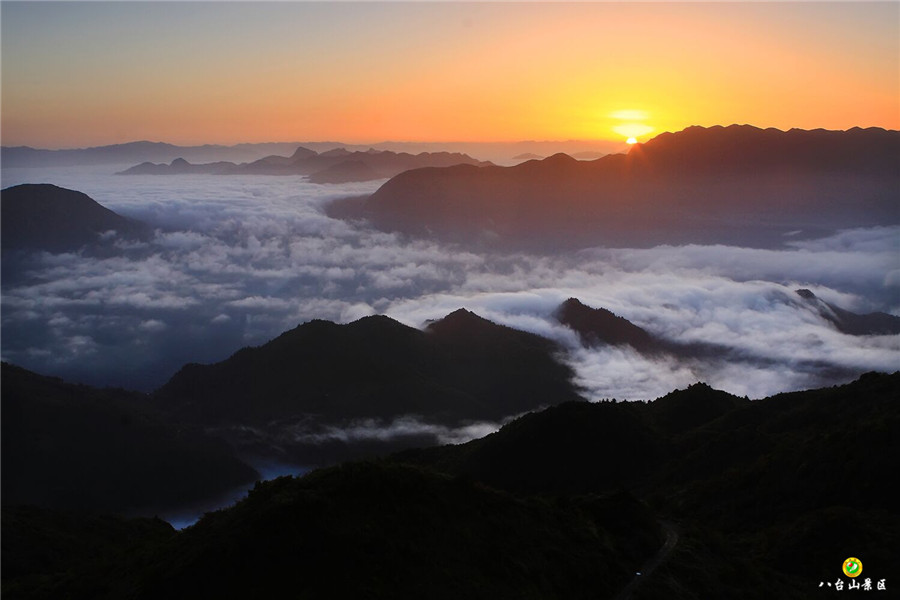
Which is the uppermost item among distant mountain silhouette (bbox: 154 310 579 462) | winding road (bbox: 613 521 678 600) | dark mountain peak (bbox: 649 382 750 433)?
winding road (bbox: 613 521 678 600)

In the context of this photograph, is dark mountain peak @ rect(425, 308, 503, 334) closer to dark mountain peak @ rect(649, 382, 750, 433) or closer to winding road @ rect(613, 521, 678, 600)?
dark mountain peak @ rect(649, 382, 750, 433)

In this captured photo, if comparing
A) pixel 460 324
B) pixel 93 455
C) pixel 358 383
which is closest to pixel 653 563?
pixel 93 455

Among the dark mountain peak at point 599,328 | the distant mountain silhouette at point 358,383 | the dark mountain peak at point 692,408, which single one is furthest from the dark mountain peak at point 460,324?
the dark mountain peak at point 692,408

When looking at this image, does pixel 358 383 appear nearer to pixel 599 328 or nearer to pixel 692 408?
pixel 692 408

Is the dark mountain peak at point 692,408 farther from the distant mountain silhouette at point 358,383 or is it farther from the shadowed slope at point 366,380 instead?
the shadowed slope at point 366,380

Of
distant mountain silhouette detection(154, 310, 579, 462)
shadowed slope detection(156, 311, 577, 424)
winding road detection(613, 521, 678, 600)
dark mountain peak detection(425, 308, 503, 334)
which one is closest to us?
winding road detection(613, 521, 678, 600)

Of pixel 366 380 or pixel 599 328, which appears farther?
pixel 599 328

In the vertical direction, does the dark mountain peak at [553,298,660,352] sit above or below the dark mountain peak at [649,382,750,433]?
below

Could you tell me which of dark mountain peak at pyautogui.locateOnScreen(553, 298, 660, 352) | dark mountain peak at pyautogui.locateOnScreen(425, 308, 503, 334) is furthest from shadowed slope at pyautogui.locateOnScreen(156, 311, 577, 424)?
dark mountain peak at pyautogui.locateOnScreen(553, 298, 660, 352)
